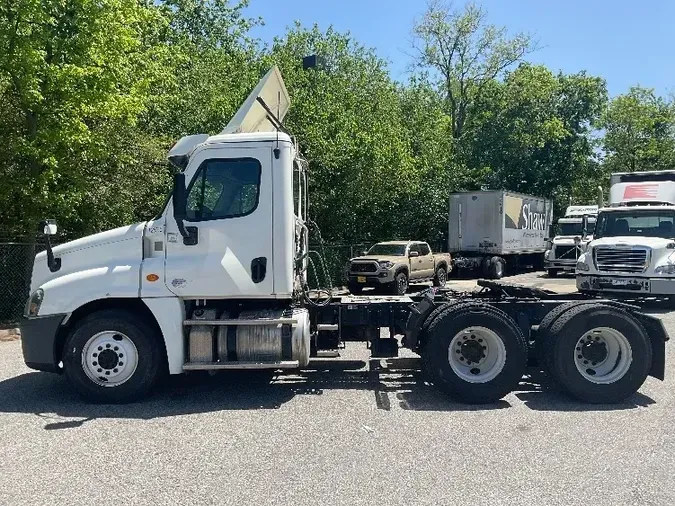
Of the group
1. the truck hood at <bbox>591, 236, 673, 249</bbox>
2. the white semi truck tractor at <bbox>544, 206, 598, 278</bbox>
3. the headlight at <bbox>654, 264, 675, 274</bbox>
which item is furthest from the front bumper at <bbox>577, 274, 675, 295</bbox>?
the white semi truck tractor at <bbox>544, 206, 598, 278</bbox>

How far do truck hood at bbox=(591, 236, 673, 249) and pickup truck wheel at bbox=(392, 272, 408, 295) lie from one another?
6.41 m

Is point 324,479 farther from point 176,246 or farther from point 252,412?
point 176,246

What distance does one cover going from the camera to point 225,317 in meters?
7.56

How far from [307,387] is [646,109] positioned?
48255 mm

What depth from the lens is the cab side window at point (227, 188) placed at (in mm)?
7363

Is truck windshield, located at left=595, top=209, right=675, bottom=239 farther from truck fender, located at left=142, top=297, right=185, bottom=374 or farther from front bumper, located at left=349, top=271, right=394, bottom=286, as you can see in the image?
truck fender, located at left=142, top=297, right=185, bottom=374

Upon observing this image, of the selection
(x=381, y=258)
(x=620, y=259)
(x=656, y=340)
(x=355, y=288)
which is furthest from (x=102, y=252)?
(x=355, y=288)

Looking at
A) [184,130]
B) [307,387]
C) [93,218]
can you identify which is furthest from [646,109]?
[307,387]

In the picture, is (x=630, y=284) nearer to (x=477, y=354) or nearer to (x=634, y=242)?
(x=634, y=242)

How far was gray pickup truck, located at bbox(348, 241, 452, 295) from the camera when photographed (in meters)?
19.8

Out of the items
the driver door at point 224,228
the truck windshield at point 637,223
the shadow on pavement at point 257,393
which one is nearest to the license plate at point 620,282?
the truck windshield at point 637,223

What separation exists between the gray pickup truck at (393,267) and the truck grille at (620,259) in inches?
255

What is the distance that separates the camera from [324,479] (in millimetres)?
5148

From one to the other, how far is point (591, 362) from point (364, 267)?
502 inches
